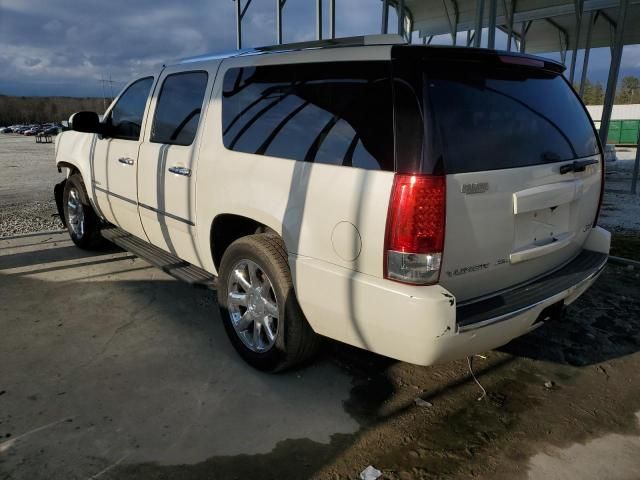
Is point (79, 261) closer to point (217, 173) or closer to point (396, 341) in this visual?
point (217, 173)

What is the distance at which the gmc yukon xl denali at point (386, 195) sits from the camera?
2.32 metres

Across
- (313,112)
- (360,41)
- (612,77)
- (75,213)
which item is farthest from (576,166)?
(612,77)

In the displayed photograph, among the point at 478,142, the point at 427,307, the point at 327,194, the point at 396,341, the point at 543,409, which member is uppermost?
the point at 478,142

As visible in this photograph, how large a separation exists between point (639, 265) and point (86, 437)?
534 cm

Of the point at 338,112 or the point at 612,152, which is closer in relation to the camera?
the point at 338,112

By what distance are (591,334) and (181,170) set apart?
132 inches

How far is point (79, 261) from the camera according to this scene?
5.52m

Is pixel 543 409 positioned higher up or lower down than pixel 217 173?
lower down

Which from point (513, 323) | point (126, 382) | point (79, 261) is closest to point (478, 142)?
point (513, 323)

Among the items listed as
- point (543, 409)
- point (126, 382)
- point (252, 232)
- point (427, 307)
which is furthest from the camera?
point (252, 232)

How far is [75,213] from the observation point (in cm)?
591

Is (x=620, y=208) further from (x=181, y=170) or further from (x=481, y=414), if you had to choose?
(x=181, y=170)

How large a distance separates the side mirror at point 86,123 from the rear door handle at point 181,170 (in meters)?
1.53

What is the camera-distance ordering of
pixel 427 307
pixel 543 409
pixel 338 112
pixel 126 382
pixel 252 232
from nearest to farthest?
1. pixel 427 307
2. pixel 338 112
3. pixel 543 409
4. pixel 126 382
5. pixel 252 232
